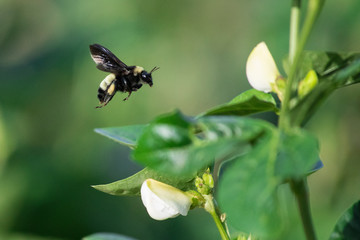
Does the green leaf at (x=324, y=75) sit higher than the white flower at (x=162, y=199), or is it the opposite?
the green leaf at (x=324, y=75)

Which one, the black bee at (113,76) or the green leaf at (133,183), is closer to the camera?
the green leaf at (133,183)

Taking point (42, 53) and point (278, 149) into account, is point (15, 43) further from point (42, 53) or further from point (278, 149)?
point (278, 149)

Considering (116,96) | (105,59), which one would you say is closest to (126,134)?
(105,59)

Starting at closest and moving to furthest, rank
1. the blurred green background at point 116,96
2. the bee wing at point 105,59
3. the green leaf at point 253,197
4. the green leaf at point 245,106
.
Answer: the green leaf at point 253,197, the green leaf at point 245,106, the bee wing at point 105,59, the blurred green background at point 116,96

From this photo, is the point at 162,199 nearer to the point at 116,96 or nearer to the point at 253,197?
the point at 253,197

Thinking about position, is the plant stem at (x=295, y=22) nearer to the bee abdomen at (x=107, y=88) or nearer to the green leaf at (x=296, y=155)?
the green leaf at (x=296, y=155)

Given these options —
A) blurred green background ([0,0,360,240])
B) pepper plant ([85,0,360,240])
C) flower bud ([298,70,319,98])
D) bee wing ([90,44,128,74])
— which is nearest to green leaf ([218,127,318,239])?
pepper plant ([85,0,360,240])

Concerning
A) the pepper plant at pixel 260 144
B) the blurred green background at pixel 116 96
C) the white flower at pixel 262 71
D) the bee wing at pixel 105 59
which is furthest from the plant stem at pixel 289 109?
the blurred green background at pixel 116 96

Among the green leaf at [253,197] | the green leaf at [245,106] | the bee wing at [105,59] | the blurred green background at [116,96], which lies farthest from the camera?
the blurred green background at [116,96]
